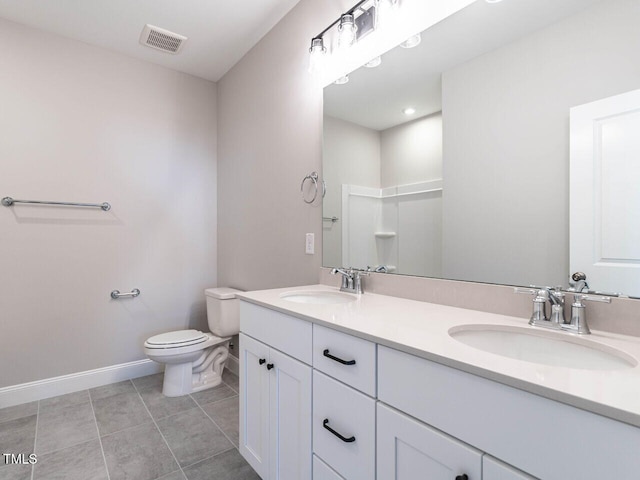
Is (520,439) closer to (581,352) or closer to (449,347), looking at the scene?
(449,347)

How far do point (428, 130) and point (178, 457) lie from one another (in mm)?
1855

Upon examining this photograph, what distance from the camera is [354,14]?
60.7 inches

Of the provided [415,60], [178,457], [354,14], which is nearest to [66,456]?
[178,457]

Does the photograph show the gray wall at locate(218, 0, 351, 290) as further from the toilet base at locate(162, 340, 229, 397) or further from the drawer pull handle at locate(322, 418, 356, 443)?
the drawer pull handle at locate(322, 418, 356, 443)

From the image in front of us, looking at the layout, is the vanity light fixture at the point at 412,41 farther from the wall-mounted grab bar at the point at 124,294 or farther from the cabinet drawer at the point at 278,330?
the wall-mounted grab bar at the point at 124,294

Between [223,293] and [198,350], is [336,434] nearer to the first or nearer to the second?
[198,350]

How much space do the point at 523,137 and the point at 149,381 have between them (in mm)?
2711

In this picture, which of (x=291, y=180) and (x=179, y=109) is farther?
(x=179, y=109)

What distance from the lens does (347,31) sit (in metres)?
1.52

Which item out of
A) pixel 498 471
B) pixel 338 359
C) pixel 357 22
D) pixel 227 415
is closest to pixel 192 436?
pixel 227 415

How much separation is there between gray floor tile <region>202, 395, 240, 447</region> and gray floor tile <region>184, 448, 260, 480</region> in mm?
119

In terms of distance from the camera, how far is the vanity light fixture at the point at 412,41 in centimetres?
133

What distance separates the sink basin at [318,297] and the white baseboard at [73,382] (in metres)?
1.70

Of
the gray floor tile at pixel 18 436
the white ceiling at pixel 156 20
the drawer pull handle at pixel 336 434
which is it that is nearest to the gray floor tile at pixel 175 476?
the gray floor tile at pixel 18 436
